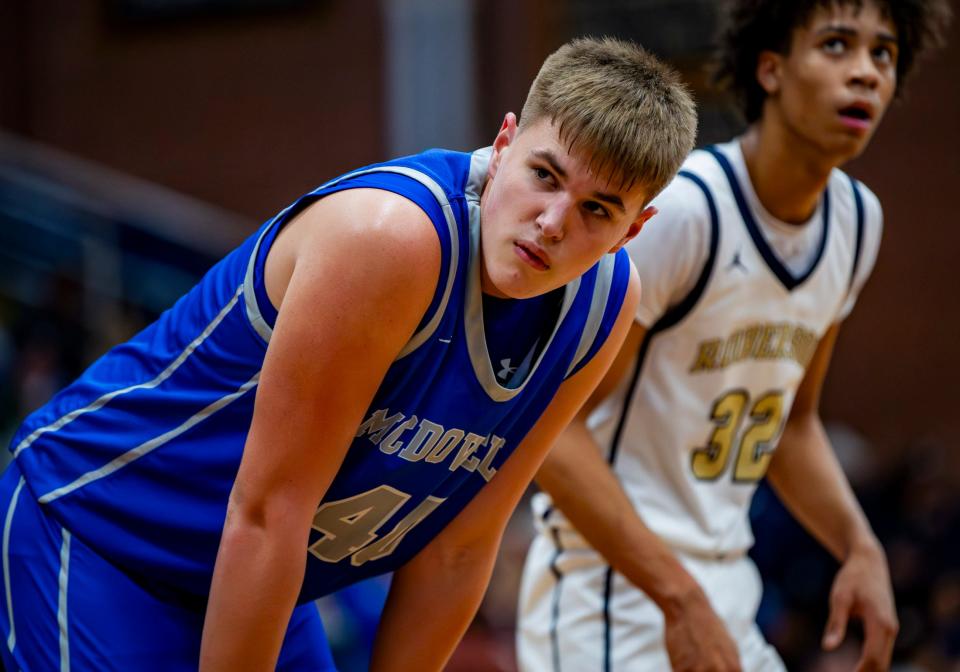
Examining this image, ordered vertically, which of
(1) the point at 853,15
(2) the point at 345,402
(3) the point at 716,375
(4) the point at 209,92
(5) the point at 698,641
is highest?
(1) the point at 853,15

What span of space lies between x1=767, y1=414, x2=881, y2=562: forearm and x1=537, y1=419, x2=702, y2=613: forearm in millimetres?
739

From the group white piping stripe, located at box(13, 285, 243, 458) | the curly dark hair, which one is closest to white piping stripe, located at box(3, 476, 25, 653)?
white piping stripe, located at box(13, 285, 243, 458)

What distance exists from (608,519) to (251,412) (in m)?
1.07

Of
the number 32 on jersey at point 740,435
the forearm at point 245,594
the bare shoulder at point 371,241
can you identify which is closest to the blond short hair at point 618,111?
the bare shoulder at point 371,241

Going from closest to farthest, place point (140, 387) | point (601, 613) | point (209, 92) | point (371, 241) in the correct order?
point (371, 241), point (140, 387), point (601, 613), point (209, 92)

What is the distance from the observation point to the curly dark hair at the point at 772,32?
3502 millimetres

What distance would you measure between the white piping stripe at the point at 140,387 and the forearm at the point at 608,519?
105 cm

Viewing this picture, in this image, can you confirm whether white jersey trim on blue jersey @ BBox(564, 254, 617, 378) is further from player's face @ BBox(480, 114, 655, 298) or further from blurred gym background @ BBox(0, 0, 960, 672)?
blurred gym background @ BBox(0, 0, 960, 672)

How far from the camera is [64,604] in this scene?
7.72 feet

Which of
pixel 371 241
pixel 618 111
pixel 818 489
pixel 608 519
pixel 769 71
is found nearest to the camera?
pixel 371 241

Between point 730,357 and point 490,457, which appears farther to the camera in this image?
point 730,357

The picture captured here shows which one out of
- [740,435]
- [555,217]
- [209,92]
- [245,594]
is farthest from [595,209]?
[209,92]

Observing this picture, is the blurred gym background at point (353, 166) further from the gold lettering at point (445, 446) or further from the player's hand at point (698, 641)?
the gold lettering at point (445, 446)

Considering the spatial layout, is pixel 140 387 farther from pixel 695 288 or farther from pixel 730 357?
pixel 730 357
